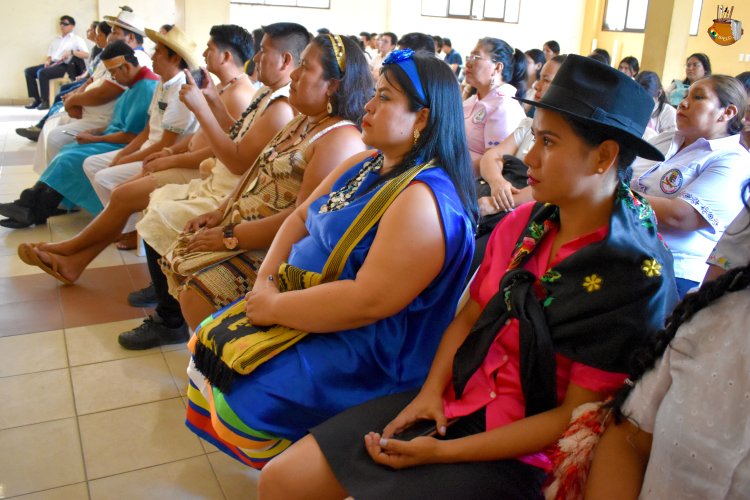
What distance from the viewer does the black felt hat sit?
1251 mm

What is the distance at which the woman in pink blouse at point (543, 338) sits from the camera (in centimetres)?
120

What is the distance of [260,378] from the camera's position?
5.14 ft

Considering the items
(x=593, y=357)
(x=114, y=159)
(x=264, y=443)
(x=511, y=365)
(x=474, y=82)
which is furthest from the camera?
(x=114, y=159)

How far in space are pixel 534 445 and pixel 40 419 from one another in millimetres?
1759

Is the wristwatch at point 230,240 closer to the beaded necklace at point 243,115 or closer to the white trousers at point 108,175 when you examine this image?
the beaded necklace at point 243,115

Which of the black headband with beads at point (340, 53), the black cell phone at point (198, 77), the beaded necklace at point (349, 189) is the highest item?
the black headband with beads at point (340, 53)

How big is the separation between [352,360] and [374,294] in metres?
0.19

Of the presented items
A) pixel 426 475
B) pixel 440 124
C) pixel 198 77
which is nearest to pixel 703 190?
pixel 440 124

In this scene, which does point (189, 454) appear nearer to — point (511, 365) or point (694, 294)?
point (511, 365)

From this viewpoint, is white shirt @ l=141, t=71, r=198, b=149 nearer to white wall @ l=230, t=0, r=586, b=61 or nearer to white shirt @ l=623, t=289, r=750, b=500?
white shirt @ l=623, t=289, r=750, b=500

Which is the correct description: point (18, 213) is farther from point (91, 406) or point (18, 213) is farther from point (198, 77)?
point (91, 406)

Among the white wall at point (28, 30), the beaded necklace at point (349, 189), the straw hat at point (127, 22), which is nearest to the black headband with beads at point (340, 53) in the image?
the beaded necklace at point (349, 189)

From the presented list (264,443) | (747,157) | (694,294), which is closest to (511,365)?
(694,294)

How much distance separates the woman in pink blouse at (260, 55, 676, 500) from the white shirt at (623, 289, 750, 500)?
0.13m
